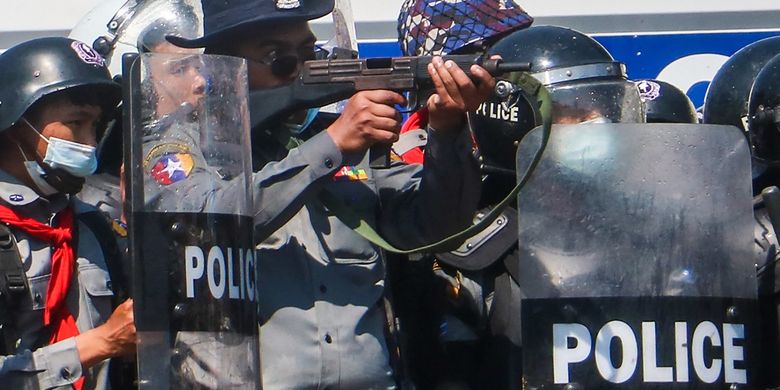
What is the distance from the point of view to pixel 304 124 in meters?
3.54

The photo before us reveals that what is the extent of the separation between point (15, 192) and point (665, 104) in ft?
6.86

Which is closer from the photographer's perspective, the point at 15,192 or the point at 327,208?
the point at 327,208

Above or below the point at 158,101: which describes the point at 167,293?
below

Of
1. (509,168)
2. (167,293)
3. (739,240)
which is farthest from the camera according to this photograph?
(509,168)

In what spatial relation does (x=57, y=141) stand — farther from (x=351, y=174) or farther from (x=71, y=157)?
(x=351, y=174)

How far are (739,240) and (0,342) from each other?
1.53m

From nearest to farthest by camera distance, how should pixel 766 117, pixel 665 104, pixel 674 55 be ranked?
pixel 766 117, pixel 665 104, pixel 674 55

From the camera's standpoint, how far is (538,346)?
292cm

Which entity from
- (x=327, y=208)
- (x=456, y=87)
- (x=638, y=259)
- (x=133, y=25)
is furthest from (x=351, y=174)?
(x=133, y=25)

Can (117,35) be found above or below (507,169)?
above

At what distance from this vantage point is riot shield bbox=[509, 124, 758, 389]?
2891mm

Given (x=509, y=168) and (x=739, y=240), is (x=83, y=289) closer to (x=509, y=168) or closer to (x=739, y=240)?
(x=509, y=168)

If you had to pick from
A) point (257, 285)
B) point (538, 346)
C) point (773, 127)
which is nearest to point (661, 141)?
point (538, 346)

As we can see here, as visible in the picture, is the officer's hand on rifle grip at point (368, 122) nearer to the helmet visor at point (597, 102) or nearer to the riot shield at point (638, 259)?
the riot shield at point (638, 259)
